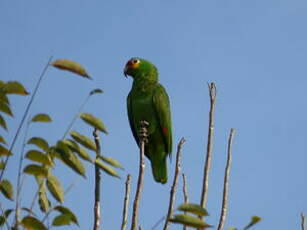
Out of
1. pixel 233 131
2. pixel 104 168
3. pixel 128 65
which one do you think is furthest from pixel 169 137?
pixel 104 168

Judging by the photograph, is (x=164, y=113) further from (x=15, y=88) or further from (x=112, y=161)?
(x=15, y=88)

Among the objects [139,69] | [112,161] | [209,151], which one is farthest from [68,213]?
[139,69]

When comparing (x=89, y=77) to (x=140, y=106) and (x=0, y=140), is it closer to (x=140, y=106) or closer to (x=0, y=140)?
(x=0, y=140)

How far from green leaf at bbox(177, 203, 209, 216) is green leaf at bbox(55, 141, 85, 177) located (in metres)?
0.41

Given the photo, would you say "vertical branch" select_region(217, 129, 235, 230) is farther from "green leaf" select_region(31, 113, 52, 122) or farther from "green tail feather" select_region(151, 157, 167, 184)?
"green tail feather" select_region(151, 157, 167, 184)

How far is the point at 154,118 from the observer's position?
809 cm

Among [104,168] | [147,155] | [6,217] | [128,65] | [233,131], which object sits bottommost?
[6,217]

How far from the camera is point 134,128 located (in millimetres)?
8359

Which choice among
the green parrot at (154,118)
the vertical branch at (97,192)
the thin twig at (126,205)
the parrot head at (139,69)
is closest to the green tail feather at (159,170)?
the green parrot at (154,118)

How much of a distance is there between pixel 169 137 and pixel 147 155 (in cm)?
48

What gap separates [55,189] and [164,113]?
19.3 ft

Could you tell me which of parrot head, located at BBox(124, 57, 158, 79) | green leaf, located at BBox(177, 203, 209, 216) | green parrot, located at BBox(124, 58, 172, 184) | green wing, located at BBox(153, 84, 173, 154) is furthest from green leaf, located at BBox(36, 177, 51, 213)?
parrot head, located at BBox(124, 57, 158, 79)

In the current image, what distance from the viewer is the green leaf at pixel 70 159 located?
6.88 feet

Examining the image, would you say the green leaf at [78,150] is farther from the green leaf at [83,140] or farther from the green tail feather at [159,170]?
the green tail feather at [159,170]
